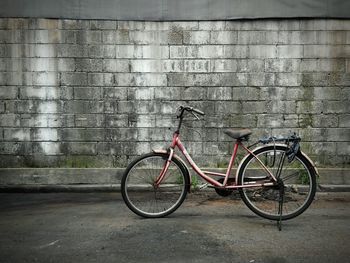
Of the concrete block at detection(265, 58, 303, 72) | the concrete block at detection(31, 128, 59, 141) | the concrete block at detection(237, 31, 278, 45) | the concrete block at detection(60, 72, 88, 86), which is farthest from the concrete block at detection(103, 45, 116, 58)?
the concrete block at detection(265, 58, 303, 72)

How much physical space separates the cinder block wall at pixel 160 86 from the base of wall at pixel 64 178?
0.55ft

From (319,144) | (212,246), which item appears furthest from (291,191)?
(212,246)

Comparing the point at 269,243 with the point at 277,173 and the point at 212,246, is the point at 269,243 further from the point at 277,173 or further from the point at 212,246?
the point at 277,173

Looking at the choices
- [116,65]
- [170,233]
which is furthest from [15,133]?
[170,233]

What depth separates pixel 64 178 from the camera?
681 centimetres

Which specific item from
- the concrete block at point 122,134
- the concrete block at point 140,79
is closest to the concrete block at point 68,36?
the concrete block at point 140,79

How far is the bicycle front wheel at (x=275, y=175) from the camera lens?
4965 millimetres

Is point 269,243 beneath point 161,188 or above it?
beneath

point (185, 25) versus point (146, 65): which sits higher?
point (185, 25)

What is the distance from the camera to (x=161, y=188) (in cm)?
528

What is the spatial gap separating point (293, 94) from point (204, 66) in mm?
1576

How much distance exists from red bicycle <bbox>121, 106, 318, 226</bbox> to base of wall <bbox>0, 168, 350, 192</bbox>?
1.43m

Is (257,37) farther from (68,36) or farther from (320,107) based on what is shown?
(68,36)

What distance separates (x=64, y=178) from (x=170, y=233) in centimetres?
287
